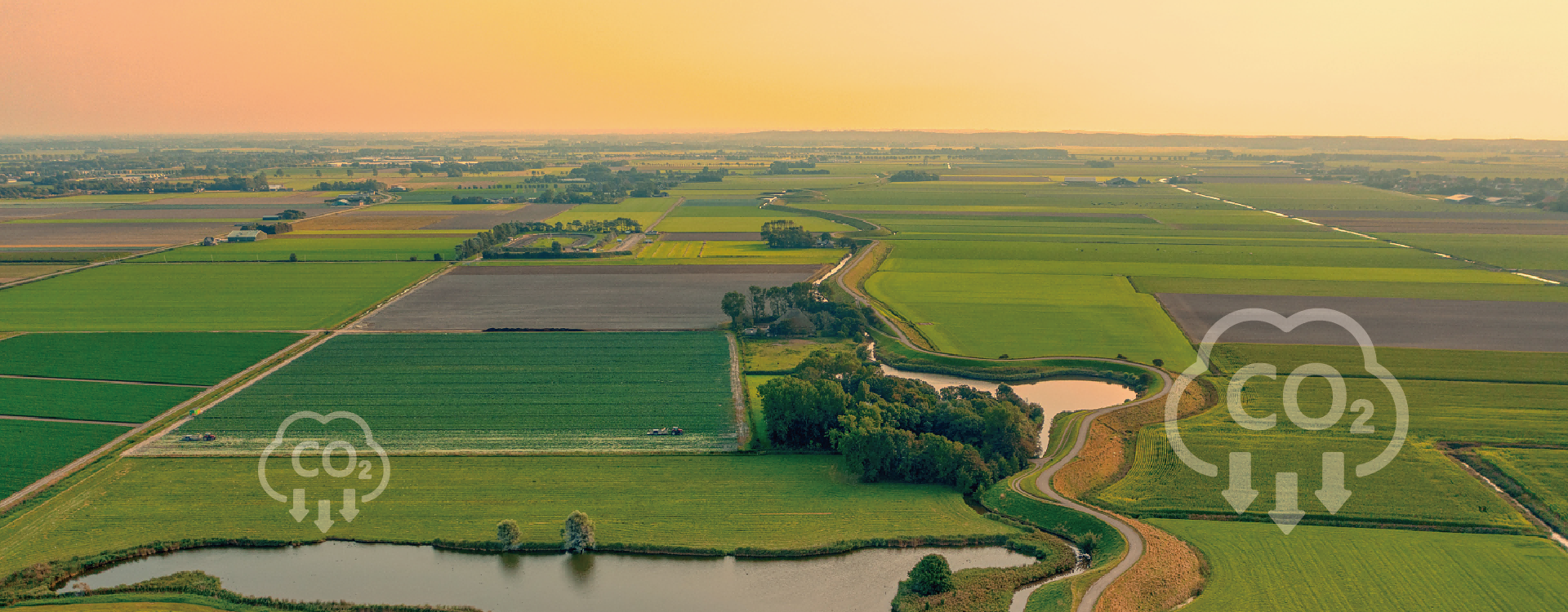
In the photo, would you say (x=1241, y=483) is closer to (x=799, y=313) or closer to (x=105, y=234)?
(x=799, y=313)

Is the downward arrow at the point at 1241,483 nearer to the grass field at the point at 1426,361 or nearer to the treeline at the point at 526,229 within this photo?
the grass field at the point at 1426,361

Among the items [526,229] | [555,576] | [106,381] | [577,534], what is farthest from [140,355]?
[526,229]

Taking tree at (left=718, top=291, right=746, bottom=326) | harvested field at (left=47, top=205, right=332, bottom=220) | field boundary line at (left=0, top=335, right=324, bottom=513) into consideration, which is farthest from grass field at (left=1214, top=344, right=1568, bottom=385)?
harvested field at (left=47, top=205, right=332, bottom=220)

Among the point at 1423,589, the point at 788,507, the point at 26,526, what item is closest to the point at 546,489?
the point at 788,507

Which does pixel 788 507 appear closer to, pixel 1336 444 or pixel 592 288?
pixel 1336 444

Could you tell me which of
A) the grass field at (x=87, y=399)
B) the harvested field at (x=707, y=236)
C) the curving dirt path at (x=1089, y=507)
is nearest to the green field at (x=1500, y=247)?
the curving dirt path at (x=1089, y=507)
